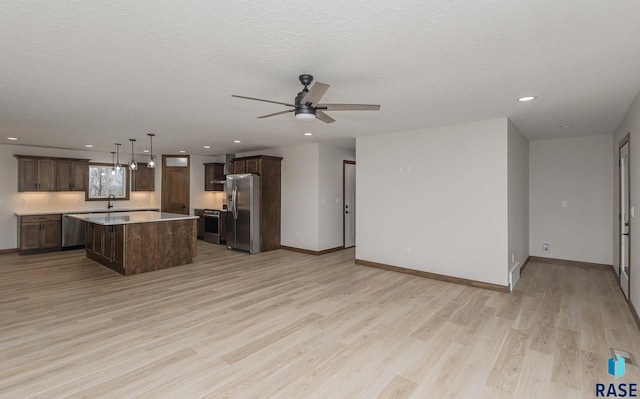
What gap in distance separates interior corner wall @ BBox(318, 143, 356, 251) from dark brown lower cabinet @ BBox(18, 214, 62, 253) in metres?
6.02

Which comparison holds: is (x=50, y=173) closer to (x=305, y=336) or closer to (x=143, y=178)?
A: (x=143, y=178)

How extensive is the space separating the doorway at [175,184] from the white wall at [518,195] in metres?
8.07

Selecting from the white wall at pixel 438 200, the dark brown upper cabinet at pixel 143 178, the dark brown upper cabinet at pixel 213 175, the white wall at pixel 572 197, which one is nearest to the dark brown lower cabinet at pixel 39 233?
the dark brown upper cabinet at pixel 143 178

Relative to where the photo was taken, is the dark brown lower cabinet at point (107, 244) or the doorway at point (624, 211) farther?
the dark brown lower cabinet at point (107, 244)

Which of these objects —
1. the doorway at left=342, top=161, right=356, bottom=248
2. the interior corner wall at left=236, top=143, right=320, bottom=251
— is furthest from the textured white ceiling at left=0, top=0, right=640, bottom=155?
the doorway at left=342, top=161, right=356, bottom=248

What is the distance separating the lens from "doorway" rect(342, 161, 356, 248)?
7.68 meters

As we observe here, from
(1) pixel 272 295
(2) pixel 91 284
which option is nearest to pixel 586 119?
(1) pixel 272 295

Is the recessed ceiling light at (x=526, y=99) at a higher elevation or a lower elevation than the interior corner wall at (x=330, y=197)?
higher

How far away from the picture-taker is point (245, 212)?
7.23 m

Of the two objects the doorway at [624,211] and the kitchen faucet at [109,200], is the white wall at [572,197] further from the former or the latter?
the kitchen faucet at [109,200]

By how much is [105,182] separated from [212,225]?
3.09 m

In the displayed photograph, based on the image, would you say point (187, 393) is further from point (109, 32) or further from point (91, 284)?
point (91, 284)

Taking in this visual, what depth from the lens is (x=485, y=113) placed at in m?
4.20

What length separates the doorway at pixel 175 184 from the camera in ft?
30.2
